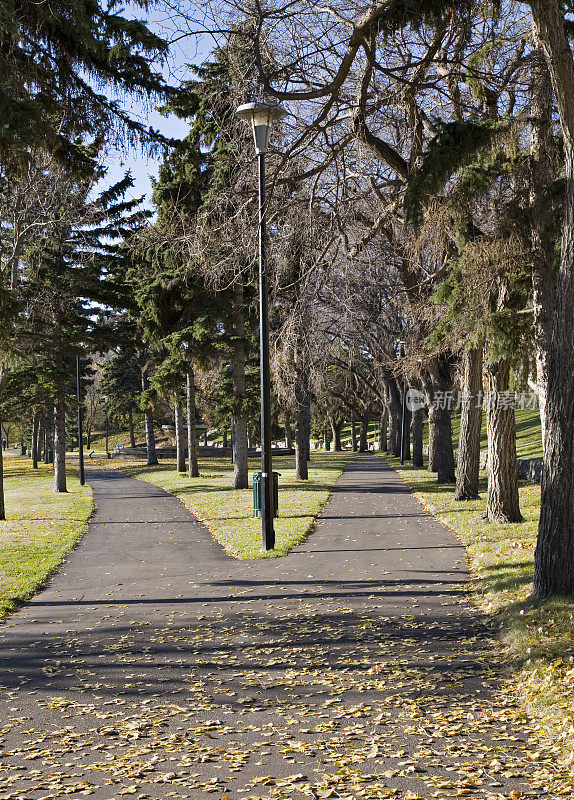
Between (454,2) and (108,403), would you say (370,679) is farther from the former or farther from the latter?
(108,403)

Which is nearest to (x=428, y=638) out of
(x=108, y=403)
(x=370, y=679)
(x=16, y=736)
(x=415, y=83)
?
(x=370, y=679)

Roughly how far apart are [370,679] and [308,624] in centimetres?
186

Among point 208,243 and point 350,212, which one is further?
point 350,212

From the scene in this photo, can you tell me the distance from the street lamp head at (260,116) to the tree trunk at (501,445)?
6159 millimetres

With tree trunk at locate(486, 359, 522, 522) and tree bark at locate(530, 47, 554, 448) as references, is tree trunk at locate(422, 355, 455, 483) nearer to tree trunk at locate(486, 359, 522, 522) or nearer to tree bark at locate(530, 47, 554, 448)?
tree trunk at locate(486, 359, 522, 522)

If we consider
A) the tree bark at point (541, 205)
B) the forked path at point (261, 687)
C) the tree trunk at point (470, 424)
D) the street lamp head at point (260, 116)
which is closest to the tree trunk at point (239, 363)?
the tree trunk at point (470, 424)

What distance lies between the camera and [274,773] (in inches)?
183

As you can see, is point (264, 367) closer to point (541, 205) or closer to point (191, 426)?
point (541, 205)

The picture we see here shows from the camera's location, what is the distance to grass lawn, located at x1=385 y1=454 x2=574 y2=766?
17.6ft

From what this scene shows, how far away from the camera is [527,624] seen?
23.7ft

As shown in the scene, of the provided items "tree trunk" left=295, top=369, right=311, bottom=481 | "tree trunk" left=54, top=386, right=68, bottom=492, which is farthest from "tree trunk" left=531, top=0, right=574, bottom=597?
"tree trunk" left=54, top=386, right=68, bottom=492

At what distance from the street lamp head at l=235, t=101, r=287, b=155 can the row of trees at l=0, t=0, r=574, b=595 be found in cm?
28

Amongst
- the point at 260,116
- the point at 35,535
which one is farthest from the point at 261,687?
the point at 35,535

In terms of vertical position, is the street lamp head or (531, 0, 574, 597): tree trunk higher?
the street lamp head
